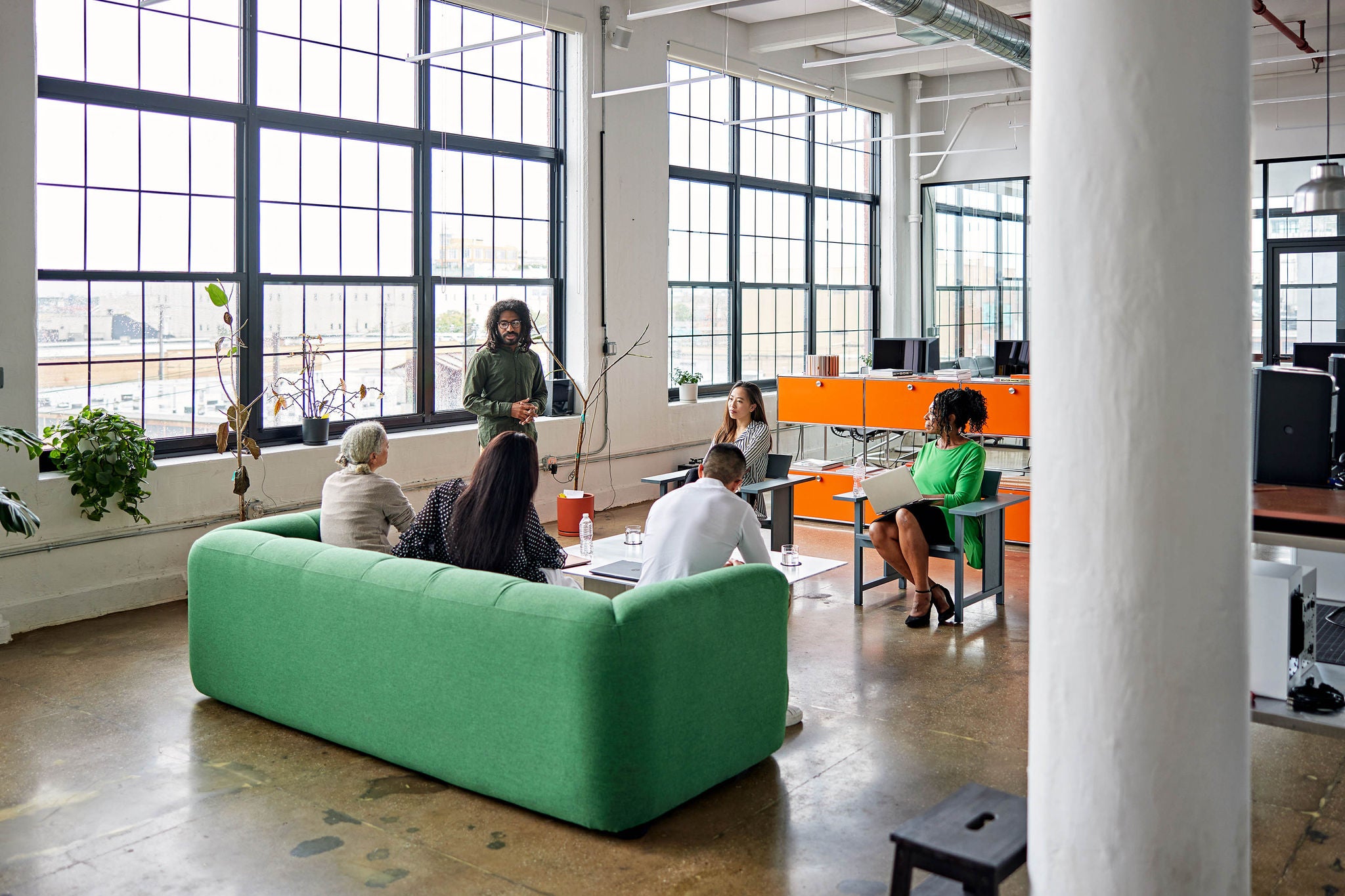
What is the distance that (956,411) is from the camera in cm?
621

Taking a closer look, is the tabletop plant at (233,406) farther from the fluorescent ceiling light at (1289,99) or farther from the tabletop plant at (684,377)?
the fluorescent ceiling light at (1289,99)

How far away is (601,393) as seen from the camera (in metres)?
9.20

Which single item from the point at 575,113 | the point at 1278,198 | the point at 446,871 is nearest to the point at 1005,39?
the point at 575,113

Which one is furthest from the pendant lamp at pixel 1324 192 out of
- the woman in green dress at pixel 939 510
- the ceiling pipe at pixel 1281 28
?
the woman in green dress at pixel 939 510

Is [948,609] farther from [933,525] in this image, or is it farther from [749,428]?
[749,428]

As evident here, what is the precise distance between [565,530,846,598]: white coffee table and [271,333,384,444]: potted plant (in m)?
2.32

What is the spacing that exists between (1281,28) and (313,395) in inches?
321

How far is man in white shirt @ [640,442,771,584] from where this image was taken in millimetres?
4234

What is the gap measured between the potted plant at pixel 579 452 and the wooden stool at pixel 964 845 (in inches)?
205

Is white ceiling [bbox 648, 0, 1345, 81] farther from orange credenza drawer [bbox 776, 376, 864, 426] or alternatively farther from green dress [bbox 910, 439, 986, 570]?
green dress [bbox 910, 439, 986, 570]

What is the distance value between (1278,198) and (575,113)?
23.9 feet

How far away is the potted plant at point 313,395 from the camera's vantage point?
23.4 feet

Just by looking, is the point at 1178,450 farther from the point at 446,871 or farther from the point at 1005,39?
the point at 1005,39

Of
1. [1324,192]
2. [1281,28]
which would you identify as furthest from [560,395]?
[1281,28]
